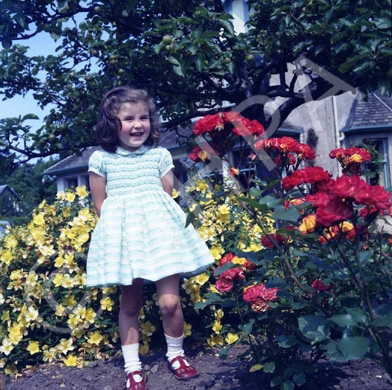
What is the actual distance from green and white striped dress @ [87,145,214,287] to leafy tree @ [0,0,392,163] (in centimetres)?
105

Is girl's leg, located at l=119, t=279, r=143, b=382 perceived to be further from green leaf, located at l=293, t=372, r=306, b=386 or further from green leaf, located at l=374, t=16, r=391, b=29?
green leaf, located at l=374, t=16, r=391, b=29

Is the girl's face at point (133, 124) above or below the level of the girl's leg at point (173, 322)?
above

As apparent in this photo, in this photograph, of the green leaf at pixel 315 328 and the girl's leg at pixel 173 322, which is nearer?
the green leaf at pixel 315 328

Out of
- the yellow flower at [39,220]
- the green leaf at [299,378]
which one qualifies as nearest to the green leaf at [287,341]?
the green leaf at [299,378]

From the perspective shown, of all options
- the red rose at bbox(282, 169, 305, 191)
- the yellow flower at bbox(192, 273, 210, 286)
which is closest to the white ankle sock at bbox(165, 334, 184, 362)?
the yellow flower at bbox(192, 273, 210, 286)

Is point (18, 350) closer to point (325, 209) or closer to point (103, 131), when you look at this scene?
point (103, 131)

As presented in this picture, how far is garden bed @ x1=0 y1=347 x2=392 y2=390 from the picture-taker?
6.64ft

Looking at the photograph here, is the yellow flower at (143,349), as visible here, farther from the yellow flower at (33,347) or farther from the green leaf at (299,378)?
the green leaf at (299,378)

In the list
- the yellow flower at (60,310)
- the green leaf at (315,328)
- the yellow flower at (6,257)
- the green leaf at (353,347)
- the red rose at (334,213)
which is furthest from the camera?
the yellow flower at (6,257)

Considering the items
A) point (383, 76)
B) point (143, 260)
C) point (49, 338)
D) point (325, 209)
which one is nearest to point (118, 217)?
point (143, 260)

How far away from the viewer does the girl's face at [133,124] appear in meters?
2.51

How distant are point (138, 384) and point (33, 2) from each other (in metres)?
3.56

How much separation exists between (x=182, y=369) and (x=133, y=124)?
139 centimetres

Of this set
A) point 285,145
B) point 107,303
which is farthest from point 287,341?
point 107,303
